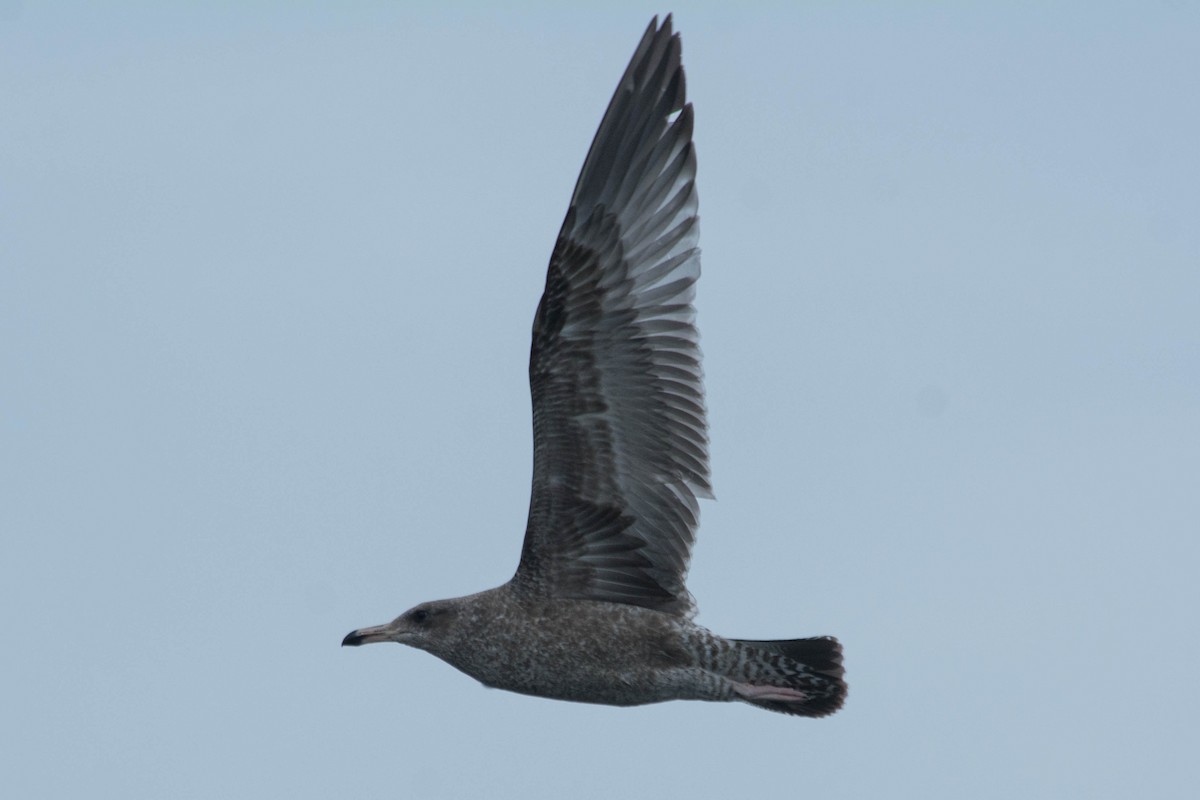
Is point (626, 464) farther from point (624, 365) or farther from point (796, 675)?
point (796, 675)

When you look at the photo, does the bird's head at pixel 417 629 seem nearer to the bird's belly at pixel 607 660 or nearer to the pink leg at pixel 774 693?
the bird's belly at pixel 607 660

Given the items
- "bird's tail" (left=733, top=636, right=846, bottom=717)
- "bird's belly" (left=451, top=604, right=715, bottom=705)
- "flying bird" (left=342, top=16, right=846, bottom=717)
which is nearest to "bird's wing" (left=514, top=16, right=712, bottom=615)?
"flying bird" (left=342, top=16, right=846, bottom=717)

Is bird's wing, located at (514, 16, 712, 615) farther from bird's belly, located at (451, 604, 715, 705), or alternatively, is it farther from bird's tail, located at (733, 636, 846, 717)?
bird's tail, located at (733, 636, 846, 717)

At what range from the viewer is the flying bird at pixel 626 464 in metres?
28.0

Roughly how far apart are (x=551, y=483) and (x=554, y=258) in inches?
71.0

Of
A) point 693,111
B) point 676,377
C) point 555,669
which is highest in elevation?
point 693,111

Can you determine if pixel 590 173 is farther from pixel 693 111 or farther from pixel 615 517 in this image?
pixel 615 517

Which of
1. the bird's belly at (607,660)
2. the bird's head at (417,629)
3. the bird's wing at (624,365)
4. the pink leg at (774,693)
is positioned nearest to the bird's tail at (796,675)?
the pink leg at (774,693)

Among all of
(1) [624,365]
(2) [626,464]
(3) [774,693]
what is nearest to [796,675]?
(3) [774,693]

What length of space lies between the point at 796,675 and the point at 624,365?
2.87m

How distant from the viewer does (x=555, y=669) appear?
28000 mm

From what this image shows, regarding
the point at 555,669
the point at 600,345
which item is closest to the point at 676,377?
the point at 600,345

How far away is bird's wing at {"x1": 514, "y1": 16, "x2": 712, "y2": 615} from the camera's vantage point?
28.0 m

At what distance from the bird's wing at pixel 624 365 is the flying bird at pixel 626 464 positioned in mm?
11
